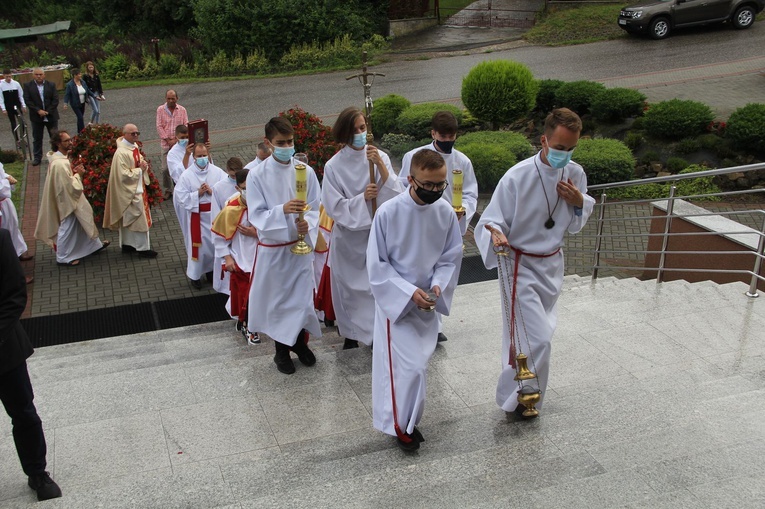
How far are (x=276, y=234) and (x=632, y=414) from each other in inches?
117

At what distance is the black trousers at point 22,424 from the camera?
4691 mm

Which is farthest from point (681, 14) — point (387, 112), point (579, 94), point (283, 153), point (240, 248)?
point (283, 153)

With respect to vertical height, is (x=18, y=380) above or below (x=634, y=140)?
above

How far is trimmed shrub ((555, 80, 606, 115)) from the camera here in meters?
16.1

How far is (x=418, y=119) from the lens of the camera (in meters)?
15.8

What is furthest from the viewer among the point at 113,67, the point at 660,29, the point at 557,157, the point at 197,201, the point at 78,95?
the point at 113,67

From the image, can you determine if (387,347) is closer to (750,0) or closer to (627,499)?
(627,499)

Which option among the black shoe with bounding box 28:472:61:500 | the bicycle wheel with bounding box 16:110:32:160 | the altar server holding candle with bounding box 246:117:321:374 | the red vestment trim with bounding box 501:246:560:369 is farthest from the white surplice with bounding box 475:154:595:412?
the bicycle wheel with bounding box 16:110:32:160

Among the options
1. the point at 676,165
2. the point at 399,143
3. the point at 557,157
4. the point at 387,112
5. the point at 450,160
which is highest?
the point at 557,157

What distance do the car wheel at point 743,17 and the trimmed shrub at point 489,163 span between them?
13.6 meters

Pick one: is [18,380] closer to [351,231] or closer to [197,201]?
[351,231]

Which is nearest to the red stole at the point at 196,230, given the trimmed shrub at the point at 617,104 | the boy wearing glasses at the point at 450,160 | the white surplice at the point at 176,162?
the white surplice at the point at 176,162

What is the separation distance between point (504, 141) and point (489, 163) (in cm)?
126

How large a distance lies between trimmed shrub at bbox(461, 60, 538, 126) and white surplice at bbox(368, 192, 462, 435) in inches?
427
